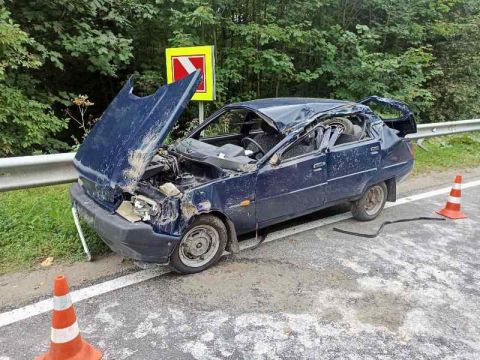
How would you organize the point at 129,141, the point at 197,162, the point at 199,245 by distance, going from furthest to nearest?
1. the point at 197,162
2. the point at 199,245
3. the point at 129,141

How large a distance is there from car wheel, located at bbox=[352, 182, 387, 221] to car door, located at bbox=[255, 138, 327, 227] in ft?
2.42

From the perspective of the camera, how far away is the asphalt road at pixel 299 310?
2832mm

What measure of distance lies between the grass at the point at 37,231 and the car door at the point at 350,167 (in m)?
2.57

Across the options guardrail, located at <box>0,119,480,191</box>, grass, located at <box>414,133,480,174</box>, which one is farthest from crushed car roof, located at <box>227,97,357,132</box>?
grass, located at <box>414,133,480,174</box>

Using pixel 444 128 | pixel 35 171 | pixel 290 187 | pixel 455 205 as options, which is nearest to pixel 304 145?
pixel 290 187

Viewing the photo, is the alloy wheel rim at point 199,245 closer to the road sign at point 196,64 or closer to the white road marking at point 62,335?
the white road marking at point 62,335

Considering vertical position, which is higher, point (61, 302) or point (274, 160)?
point (274, 160)

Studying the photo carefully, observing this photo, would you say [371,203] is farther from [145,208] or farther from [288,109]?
[145,208]

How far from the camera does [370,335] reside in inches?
118

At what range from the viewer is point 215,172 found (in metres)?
4.09

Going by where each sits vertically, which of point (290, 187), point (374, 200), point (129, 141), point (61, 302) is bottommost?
point (374, 200)

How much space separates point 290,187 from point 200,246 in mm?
1148

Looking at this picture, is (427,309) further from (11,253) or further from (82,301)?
(11,253)

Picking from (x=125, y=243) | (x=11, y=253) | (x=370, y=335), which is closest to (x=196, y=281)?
(x=125, y=243)
